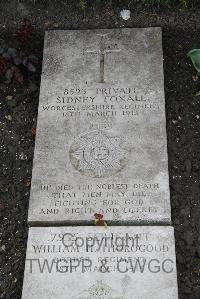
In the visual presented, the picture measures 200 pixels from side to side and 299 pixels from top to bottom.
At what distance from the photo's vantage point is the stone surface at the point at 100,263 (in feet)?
11.6

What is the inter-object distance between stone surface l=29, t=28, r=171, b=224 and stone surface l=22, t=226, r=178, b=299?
0.12m

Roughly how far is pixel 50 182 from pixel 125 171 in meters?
0.60

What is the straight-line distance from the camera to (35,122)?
4.53 metres

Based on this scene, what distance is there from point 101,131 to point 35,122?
2.26 feet

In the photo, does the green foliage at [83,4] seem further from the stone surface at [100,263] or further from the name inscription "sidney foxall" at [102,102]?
the stone surface at [100,263]

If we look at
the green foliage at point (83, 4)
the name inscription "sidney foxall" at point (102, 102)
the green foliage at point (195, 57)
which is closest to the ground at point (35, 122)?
the green foliage at point (83, 4)

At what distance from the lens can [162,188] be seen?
3902 mm

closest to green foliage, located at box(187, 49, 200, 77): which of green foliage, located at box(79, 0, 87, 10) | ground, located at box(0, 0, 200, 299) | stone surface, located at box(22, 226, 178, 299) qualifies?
ground, located at box(0, 0, 200, 299)

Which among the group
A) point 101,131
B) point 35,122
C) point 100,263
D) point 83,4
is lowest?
point 100,263

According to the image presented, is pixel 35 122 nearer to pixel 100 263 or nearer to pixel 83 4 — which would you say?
pixel 83 4

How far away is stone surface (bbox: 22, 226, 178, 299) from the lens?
355cm

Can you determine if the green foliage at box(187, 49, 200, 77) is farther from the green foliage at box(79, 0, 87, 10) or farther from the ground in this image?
the green foliage at box(79, 0, 87, 10)

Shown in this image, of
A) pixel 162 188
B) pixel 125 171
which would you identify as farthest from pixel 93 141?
pixel 162 188

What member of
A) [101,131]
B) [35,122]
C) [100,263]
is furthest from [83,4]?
[100,263]
